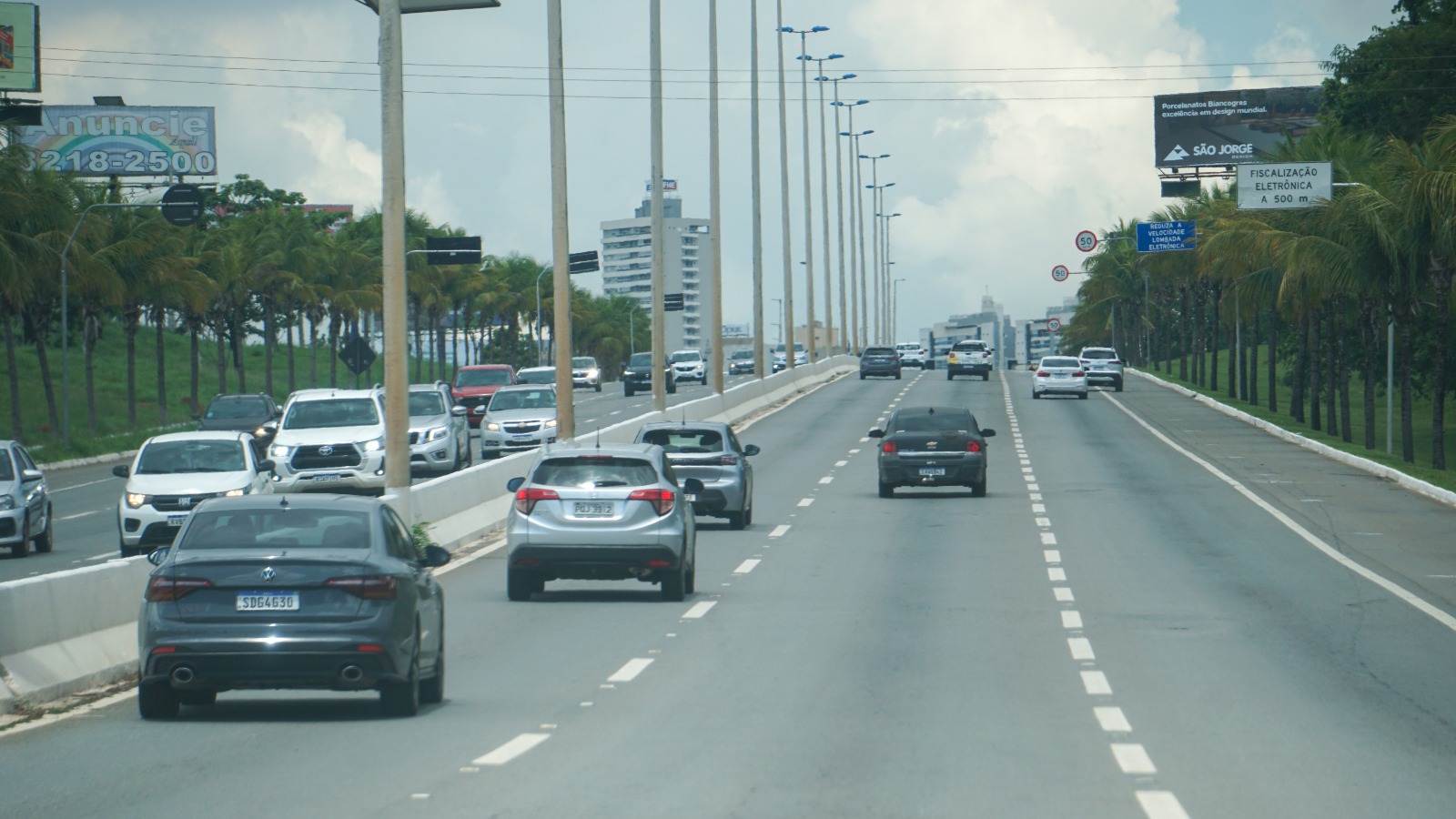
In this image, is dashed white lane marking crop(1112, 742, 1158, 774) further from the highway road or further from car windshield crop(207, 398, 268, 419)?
car windshield crop(207, 398, 268, 419)

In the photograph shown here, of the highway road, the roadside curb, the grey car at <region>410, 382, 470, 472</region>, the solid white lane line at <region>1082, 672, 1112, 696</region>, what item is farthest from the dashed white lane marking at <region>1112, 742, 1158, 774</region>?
the grey car at <region>410, 382, 470, 472</region>

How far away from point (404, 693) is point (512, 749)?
61.2 inches

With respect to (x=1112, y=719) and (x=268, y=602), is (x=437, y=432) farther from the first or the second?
(x=1112, y=719)

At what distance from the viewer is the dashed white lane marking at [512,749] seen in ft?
35.3

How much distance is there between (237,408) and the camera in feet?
170

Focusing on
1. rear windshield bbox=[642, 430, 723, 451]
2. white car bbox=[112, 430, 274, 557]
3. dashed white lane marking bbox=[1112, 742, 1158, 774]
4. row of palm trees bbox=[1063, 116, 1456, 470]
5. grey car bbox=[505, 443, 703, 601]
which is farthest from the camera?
row of palm trees bbox=[1063, 116, 1456, 470]

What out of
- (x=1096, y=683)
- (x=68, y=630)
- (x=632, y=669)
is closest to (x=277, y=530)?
(x=68, y=630)

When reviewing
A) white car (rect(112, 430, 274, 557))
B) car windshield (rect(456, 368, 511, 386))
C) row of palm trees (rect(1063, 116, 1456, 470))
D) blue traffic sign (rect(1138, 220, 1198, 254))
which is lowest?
white car (rect(112, 430, 274, 557))

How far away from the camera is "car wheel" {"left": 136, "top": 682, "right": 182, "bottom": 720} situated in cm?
1227

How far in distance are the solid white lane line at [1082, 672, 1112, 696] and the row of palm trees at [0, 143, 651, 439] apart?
45142 millimetres

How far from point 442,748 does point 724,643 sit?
5971 mm

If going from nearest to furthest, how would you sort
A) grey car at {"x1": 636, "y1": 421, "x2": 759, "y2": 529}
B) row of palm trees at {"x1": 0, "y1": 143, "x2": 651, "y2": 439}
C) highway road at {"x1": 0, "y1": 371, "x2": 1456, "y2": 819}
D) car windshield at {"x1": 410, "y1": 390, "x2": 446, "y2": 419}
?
highway road at {"x1": 0, "y1": 371, "x2": 1456, "y2": 819} → grey car at {"x1": 636, "y1": 421, "x2": 759, "y2": 529} → car windshield at {"x1": 410, "y1": 390, "x2": 446, "y2": 419} → row of palm trees at {"x1": 0, "y1": 143, "x2": 651, "y2": 439}

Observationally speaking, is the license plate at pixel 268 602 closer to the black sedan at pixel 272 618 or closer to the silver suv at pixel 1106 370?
the black sedan at pixel 272 618

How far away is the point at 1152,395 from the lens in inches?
3036
